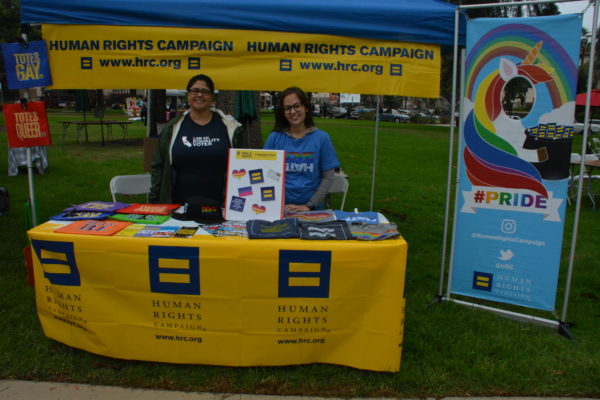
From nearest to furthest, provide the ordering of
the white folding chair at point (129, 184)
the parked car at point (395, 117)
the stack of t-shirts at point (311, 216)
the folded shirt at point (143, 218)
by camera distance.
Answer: the folded shirt at point (143, 218)
the stack of t-shirts at point (311, 216)
the white folding chair at point (129, 184)
the parked car at point (395, 117)

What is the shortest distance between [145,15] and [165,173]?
45.8 inches

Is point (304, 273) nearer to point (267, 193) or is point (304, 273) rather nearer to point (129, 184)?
point (267, 193)

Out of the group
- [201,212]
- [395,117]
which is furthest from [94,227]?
[395,117]

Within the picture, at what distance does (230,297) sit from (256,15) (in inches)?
80.7

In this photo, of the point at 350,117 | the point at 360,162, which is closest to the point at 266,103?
the point at 350,117

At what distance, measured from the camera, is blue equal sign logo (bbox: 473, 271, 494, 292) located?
3.54 metres

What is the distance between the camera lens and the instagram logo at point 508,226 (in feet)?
11.1

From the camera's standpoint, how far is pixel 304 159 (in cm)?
342

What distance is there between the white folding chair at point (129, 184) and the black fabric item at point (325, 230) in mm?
2378

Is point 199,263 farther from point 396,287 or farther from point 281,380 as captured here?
point 396,287

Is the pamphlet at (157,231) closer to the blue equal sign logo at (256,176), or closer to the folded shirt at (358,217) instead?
the blue equal sign logo at (256,176)

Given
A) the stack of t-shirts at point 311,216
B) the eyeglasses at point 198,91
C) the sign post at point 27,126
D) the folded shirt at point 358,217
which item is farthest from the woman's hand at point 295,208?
the sign post at point 27,126

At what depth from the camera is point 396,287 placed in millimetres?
2609

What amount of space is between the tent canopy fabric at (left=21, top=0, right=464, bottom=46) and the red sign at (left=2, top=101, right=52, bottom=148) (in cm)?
65
